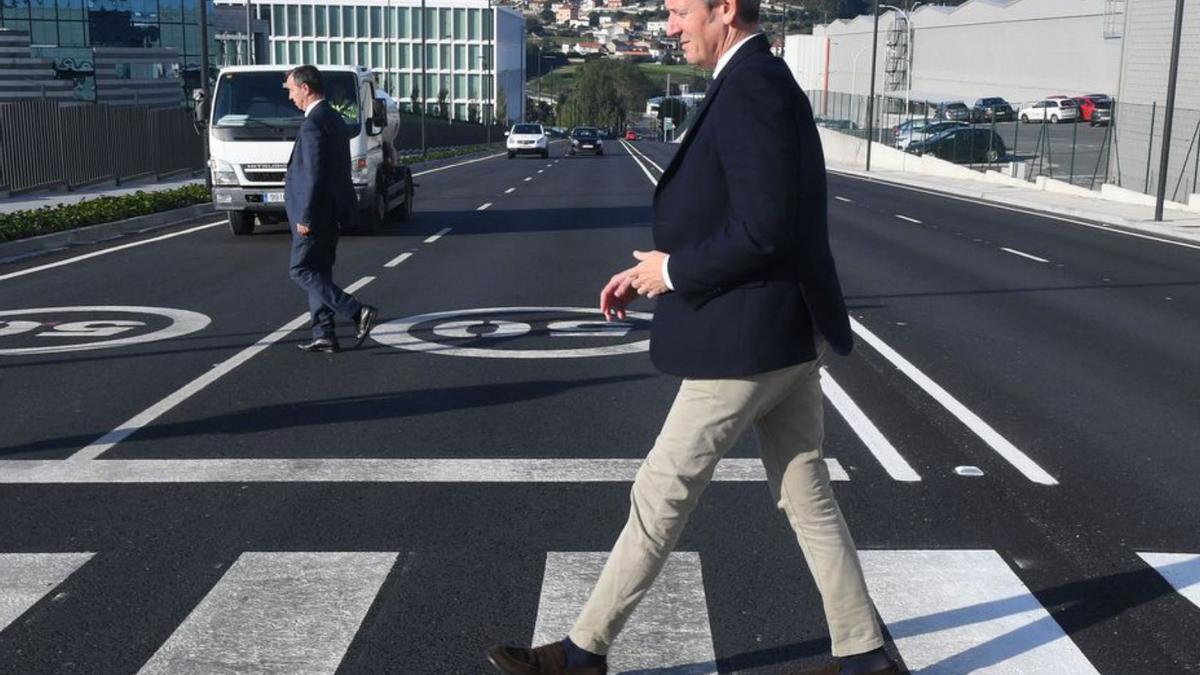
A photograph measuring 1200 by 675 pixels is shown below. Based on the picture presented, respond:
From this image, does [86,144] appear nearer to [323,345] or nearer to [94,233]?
[94,233]

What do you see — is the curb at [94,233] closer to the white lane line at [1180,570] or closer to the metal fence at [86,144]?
the metal fence at [86,144]

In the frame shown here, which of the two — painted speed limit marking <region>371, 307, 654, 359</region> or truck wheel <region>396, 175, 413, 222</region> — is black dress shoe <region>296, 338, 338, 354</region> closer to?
painted speed limit marking <region>371, 307, 654, 359</region>

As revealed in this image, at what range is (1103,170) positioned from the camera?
3788 centimetres

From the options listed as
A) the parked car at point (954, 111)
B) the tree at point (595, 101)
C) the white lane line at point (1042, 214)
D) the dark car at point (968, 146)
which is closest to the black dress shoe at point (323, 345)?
the white lane line at point (1042, 214)

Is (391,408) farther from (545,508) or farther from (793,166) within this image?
(793,166)

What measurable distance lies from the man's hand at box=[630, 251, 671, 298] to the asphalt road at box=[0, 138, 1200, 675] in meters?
1.17

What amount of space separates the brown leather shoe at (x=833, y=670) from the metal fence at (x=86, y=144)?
24.8m

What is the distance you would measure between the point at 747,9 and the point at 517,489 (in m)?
3.03

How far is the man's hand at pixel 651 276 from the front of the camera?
3.88 m

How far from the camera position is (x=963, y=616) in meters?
4.74

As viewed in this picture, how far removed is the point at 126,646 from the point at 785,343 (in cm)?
225

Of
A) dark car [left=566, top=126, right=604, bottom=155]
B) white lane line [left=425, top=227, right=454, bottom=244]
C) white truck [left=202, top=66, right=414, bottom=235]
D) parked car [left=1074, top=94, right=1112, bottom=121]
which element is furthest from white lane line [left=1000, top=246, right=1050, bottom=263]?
dark car [left=566, top=126, right=604, bottom=155]

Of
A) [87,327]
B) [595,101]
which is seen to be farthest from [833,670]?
[595,101]

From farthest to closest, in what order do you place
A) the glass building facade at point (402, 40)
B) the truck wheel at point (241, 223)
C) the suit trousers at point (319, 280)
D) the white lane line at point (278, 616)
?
the glass building facade at point (402, 40), the truck wheel at point (241, 223), the suit trousers at point (319, 280), the white lane line at point (278, 616)
